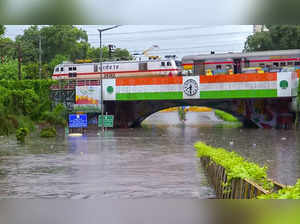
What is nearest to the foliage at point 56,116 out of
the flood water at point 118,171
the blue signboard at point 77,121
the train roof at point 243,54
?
the blue signboard at point 77,121

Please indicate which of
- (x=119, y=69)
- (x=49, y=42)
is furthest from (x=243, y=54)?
(x=49, y=42)

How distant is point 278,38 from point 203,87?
2230cm

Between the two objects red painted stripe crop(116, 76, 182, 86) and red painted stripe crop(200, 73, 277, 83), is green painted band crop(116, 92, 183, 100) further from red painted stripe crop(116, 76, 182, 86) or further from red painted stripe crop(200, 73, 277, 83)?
red painted stripe crop(200, 73, 277, 83)

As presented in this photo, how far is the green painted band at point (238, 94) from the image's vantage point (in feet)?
134

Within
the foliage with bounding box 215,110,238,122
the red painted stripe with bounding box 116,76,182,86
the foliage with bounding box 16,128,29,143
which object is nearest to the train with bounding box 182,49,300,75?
the red painted stripe with bounding box 116,76,182,86

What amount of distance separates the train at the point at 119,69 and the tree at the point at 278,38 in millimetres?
17020

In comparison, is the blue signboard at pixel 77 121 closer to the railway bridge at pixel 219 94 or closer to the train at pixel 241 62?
the railway bridge at pixel 219 94

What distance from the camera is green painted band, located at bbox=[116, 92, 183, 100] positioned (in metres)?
43.5

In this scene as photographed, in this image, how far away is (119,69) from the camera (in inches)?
1887

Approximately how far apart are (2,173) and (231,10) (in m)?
14.4

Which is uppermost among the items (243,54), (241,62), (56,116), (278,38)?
(278,38)

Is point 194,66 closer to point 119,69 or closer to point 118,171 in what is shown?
point 119,69

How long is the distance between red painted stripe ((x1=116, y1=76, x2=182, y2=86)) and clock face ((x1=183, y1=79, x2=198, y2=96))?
65 cm

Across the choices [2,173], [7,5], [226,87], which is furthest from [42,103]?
[7,5]
